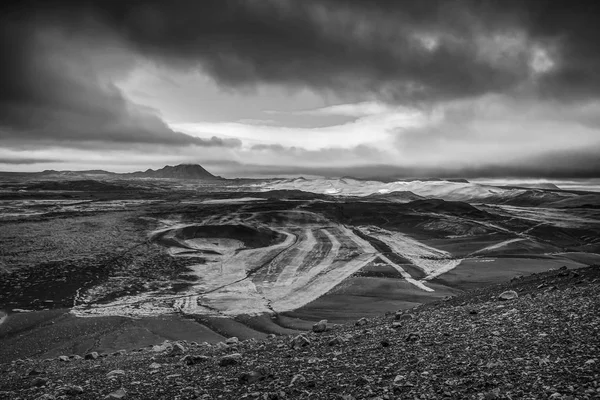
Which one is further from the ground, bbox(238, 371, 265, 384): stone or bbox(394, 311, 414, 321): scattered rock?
bbox(238, 371, 265, 384): stone

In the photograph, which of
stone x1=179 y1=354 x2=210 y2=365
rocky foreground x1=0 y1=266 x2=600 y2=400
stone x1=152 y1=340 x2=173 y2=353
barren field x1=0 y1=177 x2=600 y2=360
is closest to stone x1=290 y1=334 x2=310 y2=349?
rocky foreground x1=0 y1=266 x2=600 y2=400

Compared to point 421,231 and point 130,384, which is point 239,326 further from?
point 421,231

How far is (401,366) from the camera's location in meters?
11.1

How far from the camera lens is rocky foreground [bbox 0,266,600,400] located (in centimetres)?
922

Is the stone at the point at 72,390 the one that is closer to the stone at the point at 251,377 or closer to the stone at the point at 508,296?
the stone at the point at 251,377

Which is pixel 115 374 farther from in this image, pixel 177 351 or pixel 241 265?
pixel 241 265

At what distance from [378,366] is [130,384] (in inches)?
302

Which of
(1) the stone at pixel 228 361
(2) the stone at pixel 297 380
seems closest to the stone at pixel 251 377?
(2) the stone at pixel 297 380

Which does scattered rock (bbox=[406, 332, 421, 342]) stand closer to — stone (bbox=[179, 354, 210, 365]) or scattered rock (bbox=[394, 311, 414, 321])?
scattered rock (bbox=[394, 311, 414, 321])

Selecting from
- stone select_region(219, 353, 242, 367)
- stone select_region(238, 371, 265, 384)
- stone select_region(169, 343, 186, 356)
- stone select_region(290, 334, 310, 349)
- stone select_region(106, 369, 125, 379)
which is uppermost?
stone select_region(238, 371, 265, 384)

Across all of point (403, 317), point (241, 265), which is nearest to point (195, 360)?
point (403, 317)

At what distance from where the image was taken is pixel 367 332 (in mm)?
16047

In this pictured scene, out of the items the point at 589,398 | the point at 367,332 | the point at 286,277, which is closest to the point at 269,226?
the point at 286,277

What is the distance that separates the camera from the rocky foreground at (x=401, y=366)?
30.2 ft
